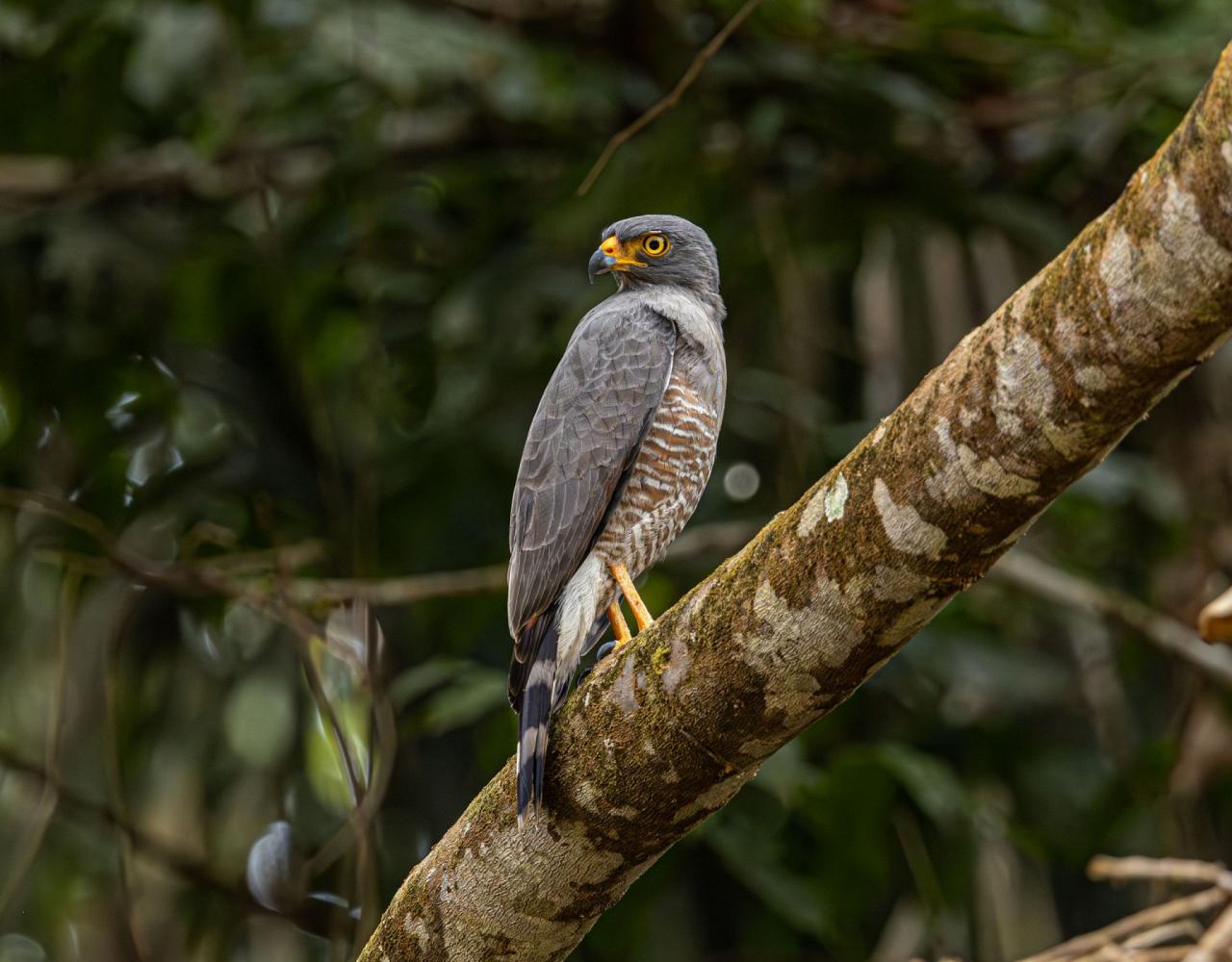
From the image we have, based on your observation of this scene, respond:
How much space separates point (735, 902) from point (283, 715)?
1.88 m

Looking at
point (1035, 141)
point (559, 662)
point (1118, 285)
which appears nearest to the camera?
point (1118, 285)

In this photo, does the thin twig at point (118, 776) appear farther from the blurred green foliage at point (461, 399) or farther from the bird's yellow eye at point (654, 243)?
the bird's yellow eye at point (654, 243)

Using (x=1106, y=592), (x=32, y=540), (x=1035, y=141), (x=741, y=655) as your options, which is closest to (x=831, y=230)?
(x=1035, y=141)

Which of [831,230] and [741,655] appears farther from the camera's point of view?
[831,230]

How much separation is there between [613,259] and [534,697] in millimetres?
1644

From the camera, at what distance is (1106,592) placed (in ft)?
17.8

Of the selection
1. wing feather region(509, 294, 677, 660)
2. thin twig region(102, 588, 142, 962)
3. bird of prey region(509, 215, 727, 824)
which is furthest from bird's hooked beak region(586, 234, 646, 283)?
thin twig region(102, 588, 142, 962)

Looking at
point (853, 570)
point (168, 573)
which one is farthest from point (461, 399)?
point (853, 570)

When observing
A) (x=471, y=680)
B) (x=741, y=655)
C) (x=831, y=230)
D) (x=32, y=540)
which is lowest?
(x=32, y=540)

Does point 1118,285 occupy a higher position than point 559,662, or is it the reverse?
point 1118,285

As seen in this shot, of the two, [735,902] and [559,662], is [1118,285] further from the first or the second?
[735,902]

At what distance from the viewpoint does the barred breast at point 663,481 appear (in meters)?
3.57

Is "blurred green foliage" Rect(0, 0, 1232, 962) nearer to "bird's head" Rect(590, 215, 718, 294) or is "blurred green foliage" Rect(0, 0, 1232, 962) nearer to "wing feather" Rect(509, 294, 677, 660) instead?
"bird's head" Rect(590, 215, 718, 294)

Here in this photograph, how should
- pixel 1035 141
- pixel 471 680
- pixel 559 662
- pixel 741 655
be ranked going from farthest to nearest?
pixel 1035 141, pixel 471 680, pixel 559 662, pixel 741 655
